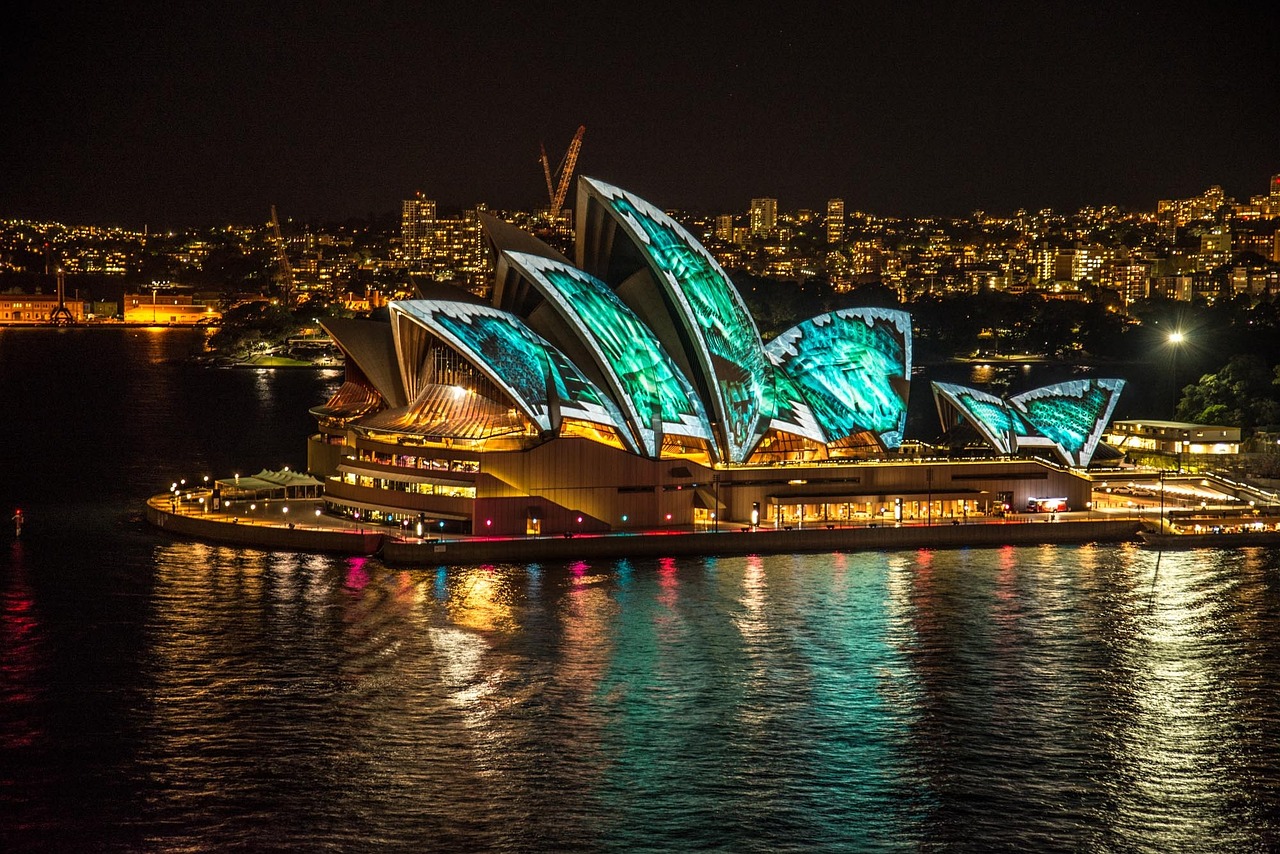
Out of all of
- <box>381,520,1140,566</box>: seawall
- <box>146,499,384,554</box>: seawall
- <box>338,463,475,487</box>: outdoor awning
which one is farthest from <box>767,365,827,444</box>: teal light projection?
<box>146,499,384,554</box>: seawall

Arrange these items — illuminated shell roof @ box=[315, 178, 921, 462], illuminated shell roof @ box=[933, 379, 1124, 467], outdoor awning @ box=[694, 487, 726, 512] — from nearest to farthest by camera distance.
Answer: illuminated shell roof @ box=[315, 178, 921, 462]
outdoor awning @ box=[694, 487, 726, 512]
illuminated shell roof @ box=[933, 379, 1124, 467]

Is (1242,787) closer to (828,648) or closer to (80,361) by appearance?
(828,648)

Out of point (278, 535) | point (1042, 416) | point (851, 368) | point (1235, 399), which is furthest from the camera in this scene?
point (1235, 399)

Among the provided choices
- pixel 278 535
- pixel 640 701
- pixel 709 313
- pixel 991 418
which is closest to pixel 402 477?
pixel 278 535

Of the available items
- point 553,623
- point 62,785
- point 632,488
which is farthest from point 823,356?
point 62,785

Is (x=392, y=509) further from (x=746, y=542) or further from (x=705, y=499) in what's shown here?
(x=746, y=542)

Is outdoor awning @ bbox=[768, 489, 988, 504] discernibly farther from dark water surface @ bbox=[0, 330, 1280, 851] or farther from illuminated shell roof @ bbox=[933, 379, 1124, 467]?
illuminated shell roof @ bbox=[933, 379, 1124, 467]
